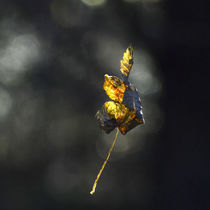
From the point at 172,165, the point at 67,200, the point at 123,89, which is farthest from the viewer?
the point at 67,200

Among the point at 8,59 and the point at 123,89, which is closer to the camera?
the point at 123,89

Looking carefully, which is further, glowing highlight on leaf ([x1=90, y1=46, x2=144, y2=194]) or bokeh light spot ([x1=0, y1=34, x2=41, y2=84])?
bokeh light spot ([x1=0, y1=34, x2=41, y2=84])

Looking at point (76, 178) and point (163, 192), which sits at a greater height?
point (76, 178)

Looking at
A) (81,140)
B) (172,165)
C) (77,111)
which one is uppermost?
(77,111)

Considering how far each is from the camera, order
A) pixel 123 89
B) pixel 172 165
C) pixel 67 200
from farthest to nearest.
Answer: pixel 67 200 → pixel 172 165 → pixel 123 89

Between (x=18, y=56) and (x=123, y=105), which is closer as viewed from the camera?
(x=123, y=105)

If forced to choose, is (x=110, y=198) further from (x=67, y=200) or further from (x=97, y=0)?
(x=97, y=0)

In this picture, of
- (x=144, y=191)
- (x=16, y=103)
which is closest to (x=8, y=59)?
(x=16, y=103)

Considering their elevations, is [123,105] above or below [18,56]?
below

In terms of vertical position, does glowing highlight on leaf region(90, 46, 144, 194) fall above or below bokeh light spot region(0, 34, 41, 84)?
below

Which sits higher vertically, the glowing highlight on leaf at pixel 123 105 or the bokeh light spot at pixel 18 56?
the bokeh light spot at pixel 18 56

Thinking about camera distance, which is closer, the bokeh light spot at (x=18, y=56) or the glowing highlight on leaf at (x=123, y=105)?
the glowing highlight on leaf at (x=123, y=105)
